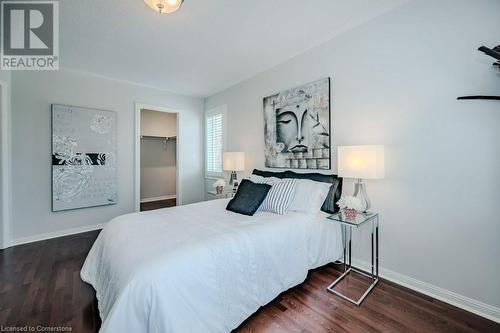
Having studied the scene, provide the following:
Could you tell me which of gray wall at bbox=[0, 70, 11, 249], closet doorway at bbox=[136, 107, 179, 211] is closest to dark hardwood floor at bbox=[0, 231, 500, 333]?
gray wall at bbox=[0, 70, 11, 249]

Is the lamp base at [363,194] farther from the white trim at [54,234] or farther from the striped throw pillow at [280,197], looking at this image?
the white trim at [54,234]

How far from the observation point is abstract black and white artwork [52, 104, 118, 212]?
3.36m

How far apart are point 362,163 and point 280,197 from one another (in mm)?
898

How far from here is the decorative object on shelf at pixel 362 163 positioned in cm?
195

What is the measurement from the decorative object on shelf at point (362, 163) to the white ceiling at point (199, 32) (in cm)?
141

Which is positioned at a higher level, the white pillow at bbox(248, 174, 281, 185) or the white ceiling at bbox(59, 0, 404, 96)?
the white ceiling at bbox(59, 0, 404, 96)

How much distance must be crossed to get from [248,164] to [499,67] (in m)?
3.04

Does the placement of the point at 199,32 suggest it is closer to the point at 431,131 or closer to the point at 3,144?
the point at 431,131

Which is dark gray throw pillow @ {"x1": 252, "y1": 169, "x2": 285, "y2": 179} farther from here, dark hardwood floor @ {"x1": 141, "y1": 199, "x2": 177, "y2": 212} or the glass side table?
dark hardwood floor @ {"x1": 141, "y1": 199, "x2": 177, "y2": 212}

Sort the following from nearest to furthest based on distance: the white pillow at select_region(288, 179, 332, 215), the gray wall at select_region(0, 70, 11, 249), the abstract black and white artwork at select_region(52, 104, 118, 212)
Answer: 1. the white pillow at select_region(288, 179, 332, 215)
2. the gray wall at select_region(0, 70, 11, 249)
3. the abstract black and white artwork at select_region(52, 104, 118, 212)

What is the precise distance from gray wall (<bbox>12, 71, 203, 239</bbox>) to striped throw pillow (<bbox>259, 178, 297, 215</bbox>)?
9.96 feet

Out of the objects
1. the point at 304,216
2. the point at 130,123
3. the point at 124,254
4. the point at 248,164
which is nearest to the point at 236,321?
the point at 124,254

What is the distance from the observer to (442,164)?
1.83 metres

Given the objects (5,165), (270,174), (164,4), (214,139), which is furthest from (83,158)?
(270,174)
